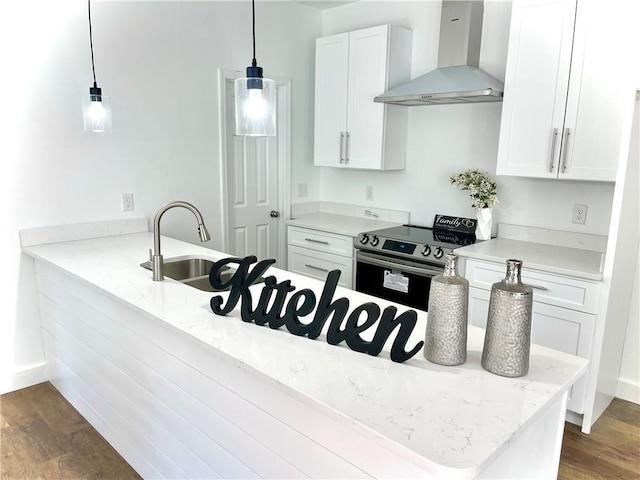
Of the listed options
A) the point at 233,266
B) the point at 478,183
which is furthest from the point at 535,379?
the point at 478,183

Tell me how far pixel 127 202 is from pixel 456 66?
7.92ft

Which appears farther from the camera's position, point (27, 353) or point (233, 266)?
point (27, 353)

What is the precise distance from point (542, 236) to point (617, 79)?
3.48ft

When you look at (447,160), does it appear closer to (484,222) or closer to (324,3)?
(484,222)

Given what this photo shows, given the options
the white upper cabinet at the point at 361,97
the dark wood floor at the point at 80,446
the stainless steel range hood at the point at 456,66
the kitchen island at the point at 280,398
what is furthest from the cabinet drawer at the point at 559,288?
the white upper cabinet at the point at 361,97

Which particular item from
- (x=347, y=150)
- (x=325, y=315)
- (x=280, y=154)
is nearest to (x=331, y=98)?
(x=347, y=150)

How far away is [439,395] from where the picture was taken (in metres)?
1.19

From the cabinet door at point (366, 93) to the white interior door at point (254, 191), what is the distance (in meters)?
0.64

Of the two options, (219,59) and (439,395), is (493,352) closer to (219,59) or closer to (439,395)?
(439,395)

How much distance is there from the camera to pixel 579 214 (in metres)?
3.06

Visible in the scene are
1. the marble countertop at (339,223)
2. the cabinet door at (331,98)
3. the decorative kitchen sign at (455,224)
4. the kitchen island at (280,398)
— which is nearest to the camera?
the kitchen island at (280,398)

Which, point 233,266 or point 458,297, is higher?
point 458,297

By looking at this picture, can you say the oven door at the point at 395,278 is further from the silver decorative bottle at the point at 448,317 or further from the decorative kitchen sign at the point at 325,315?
the silver decorative bottle at the point at 448,317

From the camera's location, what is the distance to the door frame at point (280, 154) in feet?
12.2
